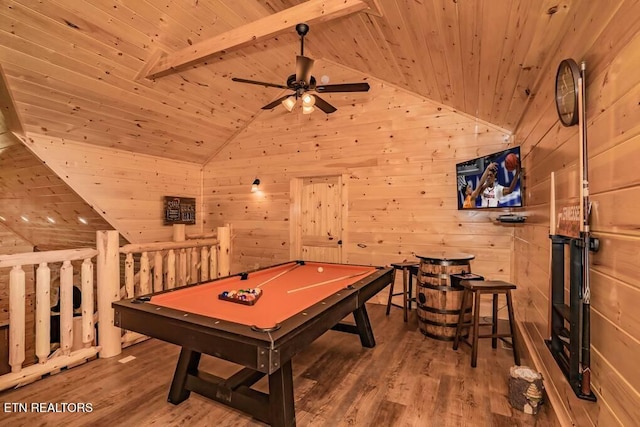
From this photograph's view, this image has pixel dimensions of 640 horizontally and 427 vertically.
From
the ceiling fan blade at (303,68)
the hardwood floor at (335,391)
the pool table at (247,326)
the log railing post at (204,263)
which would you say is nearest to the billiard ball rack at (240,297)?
the pool table at (247,326)

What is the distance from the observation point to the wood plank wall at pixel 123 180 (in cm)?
406

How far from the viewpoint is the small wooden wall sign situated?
5.42 meters

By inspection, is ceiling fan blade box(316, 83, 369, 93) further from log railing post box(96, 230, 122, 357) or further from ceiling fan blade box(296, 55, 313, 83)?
log railing post box(96, 230, 122, 357)

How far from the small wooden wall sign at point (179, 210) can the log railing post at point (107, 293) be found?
103 inches

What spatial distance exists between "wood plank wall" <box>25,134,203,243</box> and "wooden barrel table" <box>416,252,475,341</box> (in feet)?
14.1

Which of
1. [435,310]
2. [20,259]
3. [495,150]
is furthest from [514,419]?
[20,259]

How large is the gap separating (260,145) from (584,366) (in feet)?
16.7

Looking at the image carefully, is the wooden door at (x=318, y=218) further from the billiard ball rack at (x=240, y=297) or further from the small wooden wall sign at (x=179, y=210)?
the billiard ball rack at (x=240, y=297)

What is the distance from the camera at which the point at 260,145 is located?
219 inches

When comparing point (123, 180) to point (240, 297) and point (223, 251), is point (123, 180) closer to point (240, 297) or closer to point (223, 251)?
point (223, 251)

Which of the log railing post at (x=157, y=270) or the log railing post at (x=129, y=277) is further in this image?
the log railing post at (x=157, y=270)

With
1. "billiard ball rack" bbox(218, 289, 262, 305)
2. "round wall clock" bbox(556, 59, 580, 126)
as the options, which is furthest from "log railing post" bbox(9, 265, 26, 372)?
"round wall clock" bbox(556, 59, 580, 126)

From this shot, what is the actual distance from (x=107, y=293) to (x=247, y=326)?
206 centimetres

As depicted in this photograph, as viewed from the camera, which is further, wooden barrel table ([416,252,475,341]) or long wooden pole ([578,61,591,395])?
wooden barrel table ([416,252,475,341])
